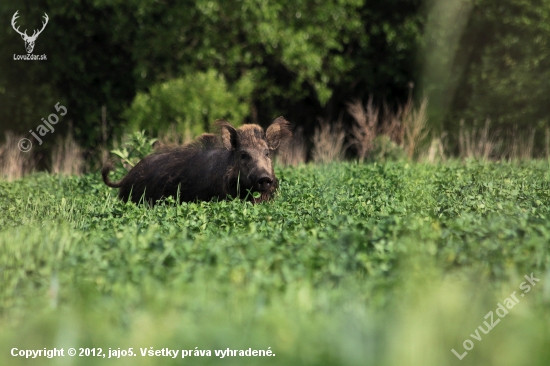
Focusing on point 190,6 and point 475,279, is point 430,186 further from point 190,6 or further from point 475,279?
point 190,6

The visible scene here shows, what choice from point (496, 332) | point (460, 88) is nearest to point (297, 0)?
point (460, 88)

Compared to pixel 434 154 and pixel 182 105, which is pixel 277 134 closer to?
pixel 434 154

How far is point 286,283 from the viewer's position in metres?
4.64

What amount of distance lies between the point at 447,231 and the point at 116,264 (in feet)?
7.29

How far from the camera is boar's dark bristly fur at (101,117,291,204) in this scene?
8594mm

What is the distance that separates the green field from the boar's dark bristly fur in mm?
901

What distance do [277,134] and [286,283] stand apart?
486 cm

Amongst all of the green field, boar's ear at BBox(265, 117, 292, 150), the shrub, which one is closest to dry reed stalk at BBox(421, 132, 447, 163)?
boar's ear at BBox(265, 117, 292, 150)

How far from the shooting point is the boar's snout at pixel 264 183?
27.5 feet

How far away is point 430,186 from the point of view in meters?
8.94

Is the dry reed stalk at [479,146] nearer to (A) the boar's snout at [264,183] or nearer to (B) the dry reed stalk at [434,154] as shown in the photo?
(B) the dry reed stalk at [434,154]

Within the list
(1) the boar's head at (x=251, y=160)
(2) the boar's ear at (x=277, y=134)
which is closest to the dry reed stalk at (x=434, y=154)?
(2) the boar's ear at (x=277, y=134)

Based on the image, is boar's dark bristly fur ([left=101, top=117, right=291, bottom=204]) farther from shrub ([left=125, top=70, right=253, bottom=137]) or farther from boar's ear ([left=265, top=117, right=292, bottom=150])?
shrub ([left=125, top=70, right=253, bottom=137])

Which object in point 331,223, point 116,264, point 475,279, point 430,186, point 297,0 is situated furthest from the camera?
point 297,0
